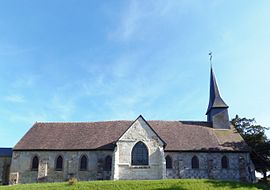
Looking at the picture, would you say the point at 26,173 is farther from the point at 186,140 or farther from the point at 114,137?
the point at 186,140

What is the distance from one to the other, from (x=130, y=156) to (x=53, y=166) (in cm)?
878

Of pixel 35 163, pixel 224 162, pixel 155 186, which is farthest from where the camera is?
pixel 224 162

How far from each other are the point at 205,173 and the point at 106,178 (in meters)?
10.8

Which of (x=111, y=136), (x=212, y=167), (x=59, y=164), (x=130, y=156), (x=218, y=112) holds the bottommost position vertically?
(x=212, y=167)

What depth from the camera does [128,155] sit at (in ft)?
93.7

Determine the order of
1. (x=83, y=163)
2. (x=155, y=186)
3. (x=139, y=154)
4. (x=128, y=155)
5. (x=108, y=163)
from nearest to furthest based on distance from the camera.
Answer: (x=155, y=186)
(x=128, y=155)
(x=139, y=154)
(x=108, y=163)
(x=83, y=163)

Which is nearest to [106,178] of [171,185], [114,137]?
[114,137]

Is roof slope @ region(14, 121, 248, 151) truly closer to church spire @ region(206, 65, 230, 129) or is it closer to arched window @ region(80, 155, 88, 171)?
church spire @ region(206, 65, 230, 129)

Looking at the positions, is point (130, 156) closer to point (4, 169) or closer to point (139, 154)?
point (139, 154)

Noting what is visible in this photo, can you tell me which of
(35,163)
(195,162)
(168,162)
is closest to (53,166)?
(35,163)

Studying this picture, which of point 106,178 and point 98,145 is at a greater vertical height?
point 98,145

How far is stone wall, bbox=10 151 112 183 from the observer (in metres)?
29.9

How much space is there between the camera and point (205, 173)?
30.5 m

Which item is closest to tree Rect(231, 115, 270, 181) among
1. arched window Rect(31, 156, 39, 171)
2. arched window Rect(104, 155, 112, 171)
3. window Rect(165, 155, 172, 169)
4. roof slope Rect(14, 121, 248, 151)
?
roof slope Rect(14, 121, 248, 151)
